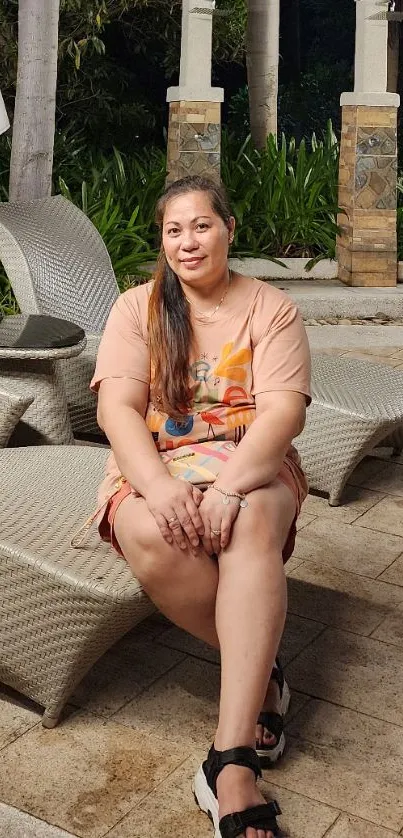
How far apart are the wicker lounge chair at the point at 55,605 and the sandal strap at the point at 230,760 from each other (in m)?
0.37

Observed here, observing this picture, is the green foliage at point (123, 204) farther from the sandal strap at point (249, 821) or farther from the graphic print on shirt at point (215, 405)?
the sandal strap at point (249, 821)

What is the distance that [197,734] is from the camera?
2436 mm

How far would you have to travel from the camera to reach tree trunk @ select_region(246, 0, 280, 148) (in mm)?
9031

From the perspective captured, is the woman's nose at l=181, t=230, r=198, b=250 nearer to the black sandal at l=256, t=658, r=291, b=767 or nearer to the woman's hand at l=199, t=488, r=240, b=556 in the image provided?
the woman's hand at l=199, t=488, r=240, b=556

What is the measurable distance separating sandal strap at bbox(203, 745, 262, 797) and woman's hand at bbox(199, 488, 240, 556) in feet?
1.27

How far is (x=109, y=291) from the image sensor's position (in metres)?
4.48

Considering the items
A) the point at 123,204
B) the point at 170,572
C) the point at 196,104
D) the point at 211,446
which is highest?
the point at 196,104

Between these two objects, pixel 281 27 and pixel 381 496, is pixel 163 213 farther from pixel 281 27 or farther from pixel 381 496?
pixel 281 27

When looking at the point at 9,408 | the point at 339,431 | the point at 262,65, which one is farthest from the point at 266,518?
the point at 262,65

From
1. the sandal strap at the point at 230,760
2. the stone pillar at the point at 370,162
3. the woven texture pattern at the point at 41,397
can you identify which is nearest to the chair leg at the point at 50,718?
the sandal strap at the point at 230,760

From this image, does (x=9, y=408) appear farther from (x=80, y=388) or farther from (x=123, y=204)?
(x=123, y=204)

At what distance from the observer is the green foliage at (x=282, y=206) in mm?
7973

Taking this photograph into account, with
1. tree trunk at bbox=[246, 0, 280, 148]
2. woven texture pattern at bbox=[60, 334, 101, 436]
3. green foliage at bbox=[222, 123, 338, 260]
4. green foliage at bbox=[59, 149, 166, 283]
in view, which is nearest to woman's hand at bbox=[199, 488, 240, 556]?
woven texture pattern at bbox=[60, 334, 101, 436]

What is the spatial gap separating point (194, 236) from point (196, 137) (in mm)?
5230
